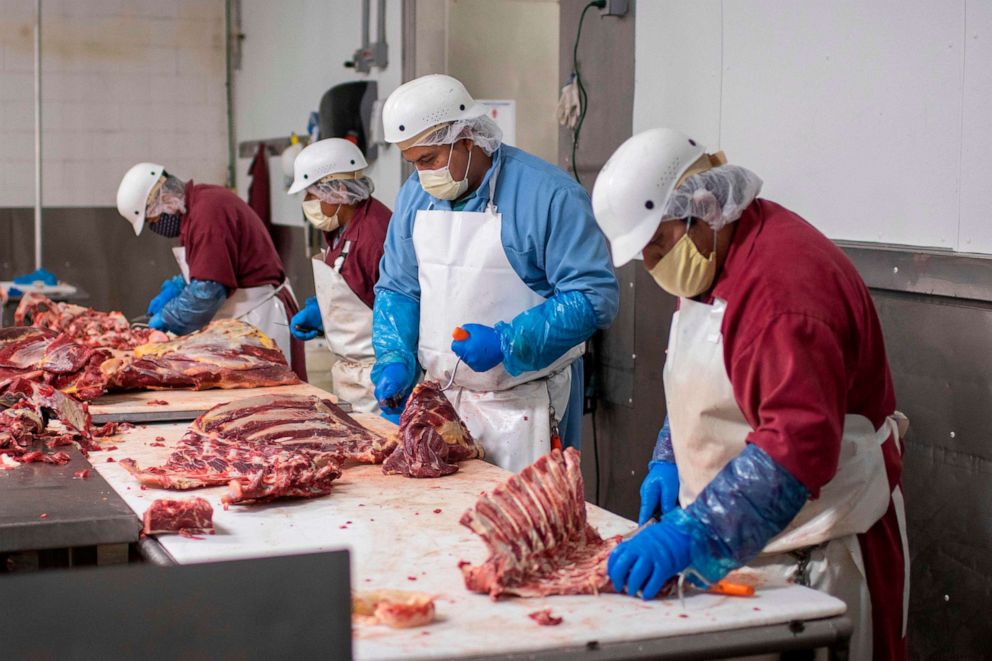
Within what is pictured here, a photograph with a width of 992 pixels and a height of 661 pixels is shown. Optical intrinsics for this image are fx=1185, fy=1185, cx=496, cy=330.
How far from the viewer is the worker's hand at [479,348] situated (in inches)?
145

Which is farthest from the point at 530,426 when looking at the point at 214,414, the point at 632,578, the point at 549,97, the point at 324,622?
the point at 549,97

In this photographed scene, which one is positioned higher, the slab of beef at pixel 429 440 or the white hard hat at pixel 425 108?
the white hard hat at pixel 425 108

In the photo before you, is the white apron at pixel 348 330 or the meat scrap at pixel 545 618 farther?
the white apron at pixel 348 330

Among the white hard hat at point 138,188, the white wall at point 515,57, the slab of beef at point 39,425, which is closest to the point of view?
the slab of beef at point 39,425

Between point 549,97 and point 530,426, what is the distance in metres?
3.89

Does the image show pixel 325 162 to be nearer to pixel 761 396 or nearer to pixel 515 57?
pixel 515 57

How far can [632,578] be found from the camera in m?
2.12

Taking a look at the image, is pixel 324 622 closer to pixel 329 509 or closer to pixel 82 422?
pixel 329 509

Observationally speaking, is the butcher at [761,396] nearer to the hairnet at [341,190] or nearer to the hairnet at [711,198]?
the hairnet at [711,198]

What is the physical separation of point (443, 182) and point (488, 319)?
1.60ft

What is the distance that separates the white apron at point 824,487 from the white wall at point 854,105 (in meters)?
1.03

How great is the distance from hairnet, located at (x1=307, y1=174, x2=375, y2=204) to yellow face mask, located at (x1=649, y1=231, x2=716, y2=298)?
123 inches

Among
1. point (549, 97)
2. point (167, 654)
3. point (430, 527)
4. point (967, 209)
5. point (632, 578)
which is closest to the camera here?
point (167, 654)

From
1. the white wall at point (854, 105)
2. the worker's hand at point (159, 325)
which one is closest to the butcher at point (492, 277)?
the white wall at point (854, 105)
